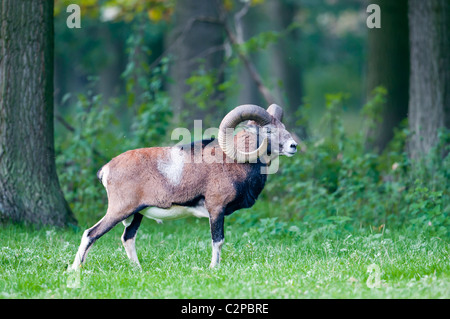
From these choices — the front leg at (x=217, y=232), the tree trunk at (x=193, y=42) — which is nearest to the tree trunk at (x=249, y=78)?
the tree trunk at (x=193, y=42)

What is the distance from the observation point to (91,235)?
25.6 ft

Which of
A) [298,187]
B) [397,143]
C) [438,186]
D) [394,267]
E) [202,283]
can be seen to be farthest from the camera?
[397,143]

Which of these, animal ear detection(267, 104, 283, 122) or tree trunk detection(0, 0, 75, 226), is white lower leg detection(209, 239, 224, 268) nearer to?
animal ear detection(267, 104, 283, 122)

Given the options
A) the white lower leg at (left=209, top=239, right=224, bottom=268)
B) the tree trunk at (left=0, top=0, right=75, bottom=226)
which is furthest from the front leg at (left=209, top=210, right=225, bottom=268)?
the tree trunk at (left=0, top=0, right=75, bottom=226)

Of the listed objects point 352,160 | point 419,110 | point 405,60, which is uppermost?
point 405,60

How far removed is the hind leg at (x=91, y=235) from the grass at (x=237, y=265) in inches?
6.9

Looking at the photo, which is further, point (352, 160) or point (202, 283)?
point (352, 160)

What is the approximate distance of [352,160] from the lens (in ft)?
39.5

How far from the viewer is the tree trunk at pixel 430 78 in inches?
480

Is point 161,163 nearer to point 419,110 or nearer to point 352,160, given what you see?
point 352,160

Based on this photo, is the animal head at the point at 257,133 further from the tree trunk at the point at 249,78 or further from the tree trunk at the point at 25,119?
the tree trunk at the point at 249,78

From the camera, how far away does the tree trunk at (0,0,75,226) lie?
9.91m

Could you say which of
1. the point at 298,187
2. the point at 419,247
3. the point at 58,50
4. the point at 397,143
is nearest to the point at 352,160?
the point at 298,187
